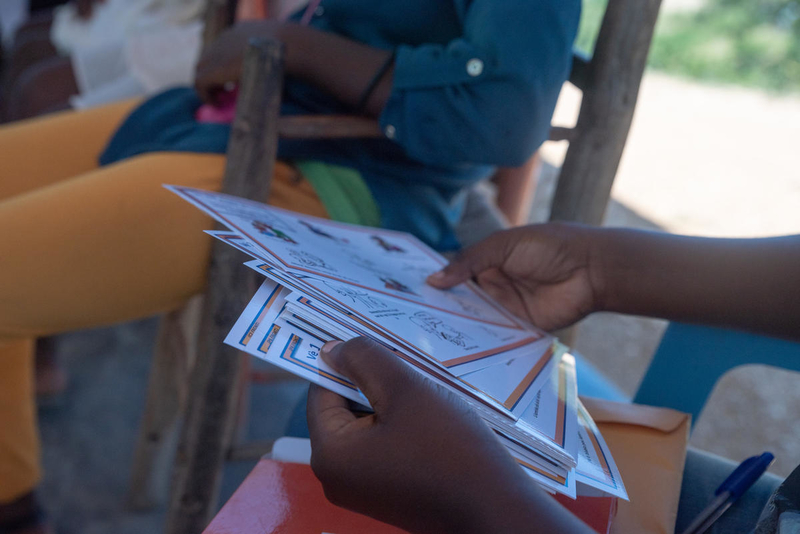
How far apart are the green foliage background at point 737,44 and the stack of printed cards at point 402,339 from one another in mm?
9826

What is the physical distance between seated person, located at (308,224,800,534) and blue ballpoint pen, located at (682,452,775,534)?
0.02 m

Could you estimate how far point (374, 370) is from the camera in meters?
0.47

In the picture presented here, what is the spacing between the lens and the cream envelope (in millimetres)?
565

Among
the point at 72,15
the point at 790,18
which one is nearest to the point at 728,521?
the point at 72,15

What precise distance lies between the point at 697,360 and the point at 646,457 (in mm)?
276

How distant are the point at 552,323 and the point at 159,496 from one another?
1149 mm

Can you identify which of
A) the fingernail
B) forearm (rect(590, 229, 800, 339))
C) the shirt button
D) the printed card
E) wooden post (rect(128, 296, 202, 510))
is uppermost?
the shirt button

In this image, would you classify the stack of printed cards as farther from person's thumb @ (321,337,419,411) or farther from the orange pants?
the orange pants

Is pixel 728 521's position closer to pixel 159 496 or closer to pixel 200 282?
pixel 200 282

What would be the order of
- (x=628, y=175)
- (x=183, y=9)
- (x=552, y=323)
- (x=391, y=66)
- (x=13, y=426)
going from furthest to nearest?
(x=628, y=175) → (x=183, y=9) → (x=13, y=426) → (x=391, y=66) → (x=552, y=323)

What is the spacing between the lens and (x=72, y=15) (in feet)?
8.37

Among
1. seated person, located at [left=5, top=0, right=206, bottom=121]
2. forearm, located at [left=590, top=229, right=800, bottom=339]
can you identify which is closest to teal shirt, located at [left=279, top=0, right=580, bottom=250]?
forearm, located at [left=590, top=229, right=800, bottom=339]

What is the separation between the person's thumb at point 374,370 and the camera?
1.53 ft

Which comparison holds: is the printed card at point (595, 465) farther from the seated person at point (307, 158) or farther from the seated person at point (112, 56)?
the seated person at point (112, 56)
